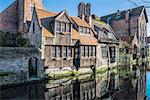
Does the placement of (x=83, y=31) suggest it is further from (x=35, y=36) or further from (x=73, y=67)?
(x=35, y=36)

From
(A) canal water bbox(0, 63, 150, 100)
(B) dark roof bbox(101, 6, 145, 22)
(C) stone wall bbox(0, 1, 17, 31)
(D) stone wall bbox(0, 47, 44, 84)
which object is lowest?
(A) canal water bbox(0, 63, 150, 100)

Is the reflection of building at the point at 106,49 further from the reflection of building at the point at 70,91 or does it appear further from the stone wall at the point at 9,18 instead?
the stone wall at the point at 9,18

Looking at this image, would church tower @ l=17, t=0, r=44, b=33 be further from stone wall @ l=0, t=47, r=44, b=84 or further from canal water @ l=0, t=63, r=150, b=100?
canal water @ l=0, t=63, r=150, b=100

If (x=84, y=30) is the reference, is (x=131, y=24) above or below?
above

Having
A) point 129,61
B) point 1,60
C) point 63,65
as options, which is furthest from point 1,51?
point 129,61

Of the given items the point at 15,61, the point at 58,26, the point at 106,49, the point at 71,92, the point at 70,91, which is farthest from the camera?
the point at 106,49

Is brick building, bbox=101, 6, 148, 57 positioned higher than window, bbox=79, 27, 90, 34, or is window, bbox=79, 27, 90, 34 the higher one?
brick building, bbox=101, 6, 148, 57

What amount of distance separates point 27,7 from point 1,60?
14.9 m

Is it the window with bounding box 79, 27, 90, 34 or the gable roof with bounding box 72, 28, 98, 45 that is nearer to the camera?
the gable roof with bounding box 72, 28, 98, 45

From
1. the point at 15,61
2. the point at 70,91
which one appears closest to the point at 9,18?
the point at 15,61

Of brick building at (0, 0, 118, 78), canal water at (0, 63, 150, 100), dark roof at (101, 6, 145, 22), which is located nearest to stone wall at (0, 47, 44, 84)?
brick building at (0, 0, 118, 78)

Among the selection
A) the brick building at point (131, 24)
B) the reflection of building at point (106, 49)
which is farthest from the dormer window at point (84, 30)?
the brick building at point (131, 24)

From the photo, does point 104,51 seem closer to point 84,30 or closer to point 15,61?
point 84,30

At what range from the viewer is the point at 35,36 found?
22016mm
